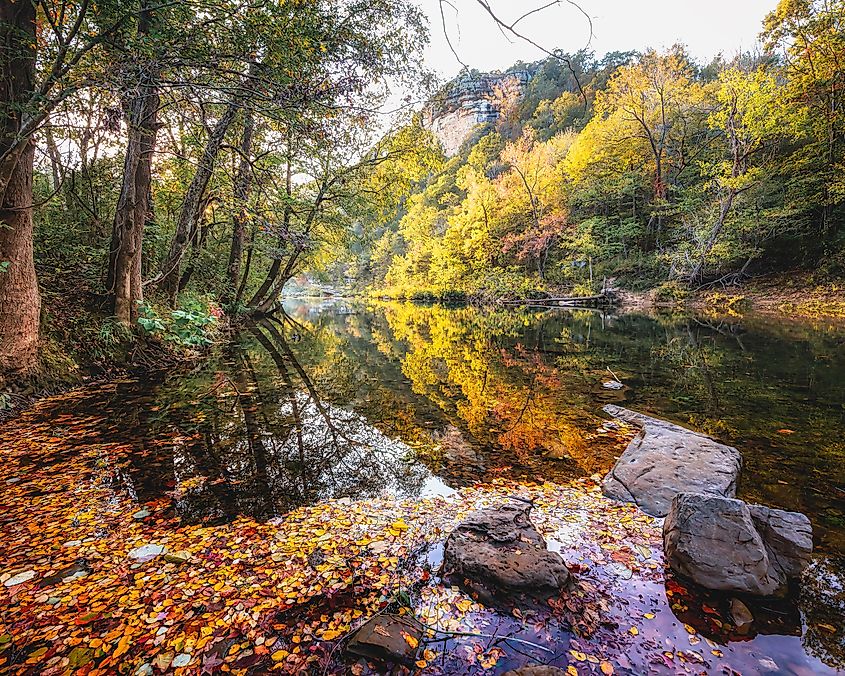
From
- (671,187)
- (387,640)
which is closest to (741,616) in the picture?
(387,640)

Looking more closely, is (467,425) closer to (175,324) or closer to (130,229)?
(130,229)

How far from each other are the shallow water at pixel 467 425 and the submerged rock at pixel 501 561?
2.78 ft

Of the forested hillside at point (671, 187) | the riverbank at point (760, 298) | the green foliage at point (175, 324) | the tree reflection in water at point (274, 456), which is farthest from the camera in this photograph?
the forested hillside at point (671, 187)

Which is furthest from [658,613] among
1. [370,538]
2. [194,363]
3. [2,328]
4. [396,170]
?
[396,170]

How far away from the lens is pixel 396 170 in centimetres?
1661

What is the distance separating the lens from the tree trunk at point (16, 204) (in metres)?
5.04

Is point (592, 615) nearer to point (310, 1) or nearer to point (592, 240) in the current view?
point (310, 1)

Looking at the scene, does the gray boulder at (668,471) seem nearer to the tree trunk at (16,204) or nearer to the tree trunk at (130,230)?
the tree trunk at (16,204)

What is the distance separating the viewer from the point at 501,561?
2604 millimetres

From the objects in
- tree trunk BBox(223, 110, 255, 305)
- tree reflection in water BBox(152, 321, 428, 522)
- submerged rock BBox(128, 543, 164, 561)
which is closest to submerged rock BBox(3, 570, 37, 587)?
submerged rock BBox(128, 543, 164, 561)

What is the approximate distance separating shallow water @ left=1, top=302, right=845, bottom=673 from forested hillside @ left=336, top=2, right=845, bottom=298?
10.8m

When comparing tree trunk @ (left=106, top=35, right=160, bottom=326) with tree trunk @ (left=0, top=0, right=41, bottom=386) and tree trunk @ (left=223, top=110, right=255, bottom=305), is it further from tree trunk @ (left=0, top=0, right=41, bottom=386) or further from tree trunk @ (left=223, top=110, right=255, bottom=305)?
tree trunk @ (left=223, top=110, right=255, bottom=305)

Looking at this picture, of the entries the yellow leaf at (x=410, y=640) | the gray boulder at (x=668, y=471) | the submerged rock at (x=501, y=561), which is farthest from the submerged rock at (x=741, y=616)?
the yellow leaf at (x=410, y=640)

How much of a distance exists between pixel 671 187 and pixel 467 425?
1182 inches
